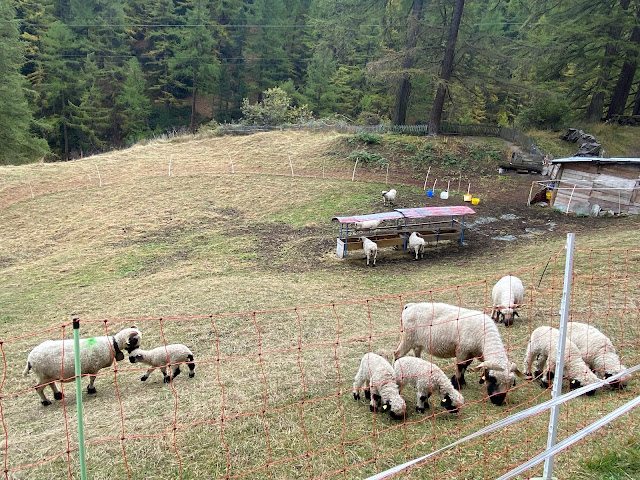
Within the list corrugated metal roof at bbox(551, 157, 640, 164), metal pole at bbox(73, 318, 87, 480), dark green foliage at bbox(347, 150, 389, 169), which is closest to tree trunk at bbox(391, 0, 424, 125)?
dark green foliage at bbox(347, 150, 389, 169)

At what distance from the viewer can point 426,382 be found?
615cm

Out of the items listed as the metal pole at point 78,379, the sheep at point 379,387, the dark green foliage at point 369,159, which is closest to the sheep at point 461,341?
the sheep at point 379,387

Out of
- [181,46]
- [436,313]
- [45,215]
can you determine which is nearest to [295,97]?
[181,46]

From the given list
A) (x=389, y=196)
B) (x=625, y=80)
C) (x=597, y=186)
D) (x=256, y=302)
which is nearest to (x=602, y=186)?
(x=597, y=186)

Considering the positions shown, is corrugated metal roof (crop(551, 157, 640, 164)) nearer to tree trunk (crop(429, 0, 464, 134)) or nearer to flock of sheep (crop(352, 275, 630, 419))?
tree trunk (crop(429, 0, 464, 134))

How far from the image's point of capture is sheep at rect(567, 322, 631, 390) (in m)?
Answer: 6.71

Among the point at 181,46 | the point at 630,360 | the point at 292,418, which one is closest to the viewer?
the point at 292,418

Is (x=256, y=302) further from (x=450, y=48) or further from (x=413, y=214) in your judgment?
(x=450, y=48)

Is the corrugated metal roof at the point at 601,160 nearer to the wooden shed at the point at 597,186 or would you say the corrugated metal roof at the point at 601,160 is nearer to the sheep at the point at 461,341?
the wooden shed at the point at 597,186

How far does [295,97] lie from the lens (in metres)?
49.5

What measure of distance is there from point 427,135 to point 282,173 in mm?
9103

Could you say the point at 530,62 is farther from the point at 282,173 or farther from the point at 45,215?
the point at 45,215

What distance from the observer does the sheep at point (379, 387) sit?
5938mm

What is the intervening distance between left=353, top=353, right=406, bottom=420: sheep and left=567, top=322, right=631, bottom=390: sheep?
3.04 m
